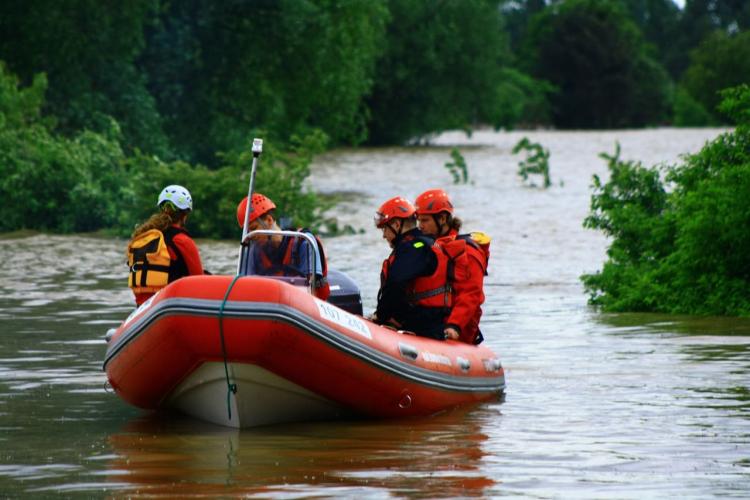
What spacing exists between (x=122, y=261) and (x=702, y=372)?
1210cm

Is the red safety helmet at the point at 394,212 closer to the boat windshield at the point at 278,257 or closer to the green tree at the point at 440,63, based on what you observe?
the boat windshield at the point at 278,257

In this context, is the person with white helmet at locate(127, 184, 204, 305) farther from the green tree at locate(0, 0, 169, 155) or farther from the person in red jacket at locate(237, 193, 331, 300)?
the green tree at locate(0, 0, 169, 155)

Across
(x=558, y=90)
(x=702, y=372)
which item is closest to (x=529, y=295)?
(x=702, y=372)

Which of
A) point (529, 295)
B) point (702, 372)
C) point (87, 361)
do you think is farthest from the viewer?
point (529, 295)

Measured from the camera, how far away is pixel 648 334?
14586 mm

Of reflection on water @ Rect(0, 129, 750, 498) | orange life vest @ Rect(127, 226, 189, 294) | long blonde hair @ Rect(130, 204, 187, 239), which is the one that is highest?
long blonde hair @ Rect(130, 204, 187, 239)

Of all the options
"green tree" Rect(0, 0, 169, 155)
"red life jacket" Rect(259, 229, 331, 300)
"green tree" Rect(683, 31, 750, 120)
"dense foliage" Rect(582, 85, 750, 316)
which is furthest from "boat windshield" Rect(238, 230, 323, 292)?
"green tree" Rect(683, 31, 750, 120)

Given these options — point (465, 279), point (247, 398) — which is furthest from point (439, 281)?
Result: point (247, 398)

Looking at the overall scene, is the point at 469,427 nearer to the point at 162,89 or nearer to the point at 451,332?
the point at 451,332

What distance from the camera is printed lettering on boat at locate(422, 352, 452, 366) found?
10207 millimetres

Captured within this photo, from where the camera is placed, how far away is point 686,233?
1603 cm

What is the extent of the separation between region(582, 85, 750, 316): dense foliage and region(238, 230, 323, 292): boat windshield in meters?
6.67

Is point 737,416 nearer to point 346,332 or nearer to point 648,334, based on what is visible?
point 346,332

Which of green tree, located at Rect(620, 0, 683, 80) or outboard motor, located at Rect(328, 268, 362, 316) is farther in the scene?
green tree, located at Rect(620, 0, 683, 80)
